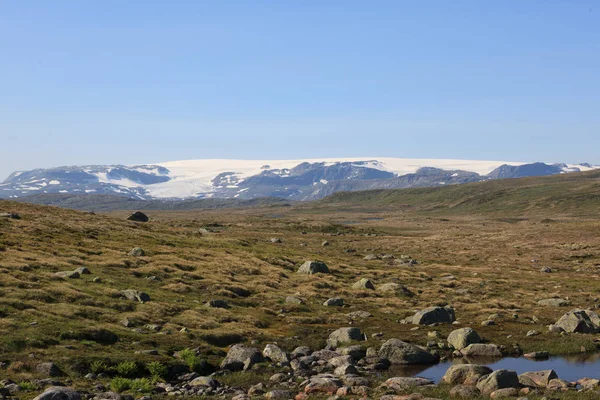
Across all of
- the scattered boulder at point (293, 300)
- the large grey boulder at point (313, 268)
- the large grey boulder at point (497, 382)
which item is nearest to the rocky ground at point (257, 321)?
the large grey boulder at point (497, 382)

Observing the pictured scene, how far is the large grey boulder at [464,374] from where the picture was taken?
31.8m

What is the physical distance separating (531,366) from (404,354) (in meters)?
7.99

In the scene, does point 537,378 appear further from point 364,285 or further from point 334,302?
point 364,285

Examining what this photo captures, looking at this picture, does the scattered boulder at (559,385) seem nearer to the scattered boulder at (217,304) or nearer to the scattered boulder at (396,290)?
the scattered boulder at (217,304)

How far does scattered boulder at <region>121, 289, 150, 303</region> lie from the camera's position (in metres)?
47.5

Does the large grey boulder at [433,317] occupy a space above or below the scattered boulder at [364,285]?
above

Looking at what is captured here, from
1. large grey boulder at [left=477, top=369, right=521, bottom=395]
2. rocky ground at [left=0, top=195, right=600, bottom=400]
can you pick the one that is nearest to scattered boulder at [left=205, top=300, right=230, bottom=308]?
rocky ground at [left=0, top=195, right=600, bottom=400]

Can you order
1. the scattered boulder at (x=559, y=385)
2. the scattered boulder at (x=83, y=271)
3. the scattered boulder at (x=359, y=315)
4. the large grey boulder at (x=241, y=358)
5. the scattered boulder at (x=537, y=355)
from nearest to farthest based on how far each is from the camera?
1. the scattered boulder at (x=559, y=385)
2. the large grey boulder at (x=241, y=358)
3. the scattered boulder at (x=537, y=355)
4. the scattered boulder at (x=359, y=315)
5. the scattered boulder at (x=83, y=271)

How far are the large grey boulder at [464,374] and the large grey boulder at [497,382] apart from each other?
1.15m

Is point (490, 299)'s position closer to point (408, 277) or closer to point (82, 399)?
point (408, 277)

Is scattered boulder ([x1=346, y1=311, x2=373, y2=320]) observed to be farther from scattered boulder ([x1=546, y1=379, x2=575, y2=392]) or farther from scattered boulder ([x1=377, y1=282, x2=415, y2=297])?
scattered boulder ([x1=546, y1=379, x2=575, y2=392])

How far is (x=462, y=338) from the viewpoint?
135 feet

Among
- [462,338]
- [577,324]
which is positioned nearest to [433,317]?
[462,338]

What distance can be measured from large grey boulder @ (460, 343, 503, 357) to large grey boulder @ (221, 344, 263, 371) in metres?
14.2
